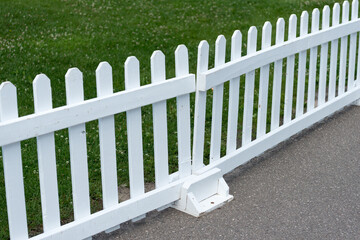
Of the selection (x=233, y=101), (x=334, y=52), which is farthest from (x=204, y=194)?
(x=334, y=52)

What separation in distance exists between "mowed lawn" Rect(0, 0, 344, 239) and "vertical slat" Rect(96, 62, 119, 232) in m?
0.45

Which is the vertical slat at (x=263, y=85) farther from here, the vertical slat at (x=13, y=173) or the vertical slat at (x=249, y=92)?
the vertical slat at (x=13, y=173)

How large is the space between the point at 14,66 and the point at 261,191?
4.28m

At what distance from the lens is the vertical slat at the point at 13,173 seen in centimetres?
332

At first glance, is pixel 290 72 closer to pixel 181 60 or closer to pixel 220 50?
pixel 220 50

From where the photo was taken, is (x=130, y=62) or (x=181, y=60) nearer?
(x=130, y=62)

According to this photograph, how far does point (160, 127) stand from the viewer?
13.9 feet

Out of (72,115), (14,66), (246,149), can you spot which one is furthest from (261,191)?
(14,66)

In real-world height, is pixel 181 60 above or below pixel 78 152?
above

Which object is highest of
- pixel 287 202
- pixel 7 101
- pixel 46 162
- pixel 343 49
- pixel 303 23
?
pixel 7 101

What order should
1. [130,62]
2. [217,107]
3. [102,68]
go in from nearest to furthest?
[102,68], [130,62], [217,107]

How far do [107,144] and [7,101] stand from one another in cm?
80

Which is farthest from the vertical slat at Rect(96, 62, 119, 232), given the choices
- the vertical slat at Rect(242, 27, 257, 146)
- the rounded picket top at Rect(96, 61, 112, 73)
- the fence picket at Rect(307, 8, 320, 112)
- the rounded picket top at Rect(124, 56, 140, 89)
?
the fence picket at Rect(307, 8, 320, 112)

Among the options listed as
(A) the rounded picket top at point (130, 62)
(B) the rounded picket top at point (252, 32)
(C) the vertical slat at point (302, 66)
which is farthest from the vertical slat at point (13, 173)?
(C) the vertical slat at point (302, 66)
